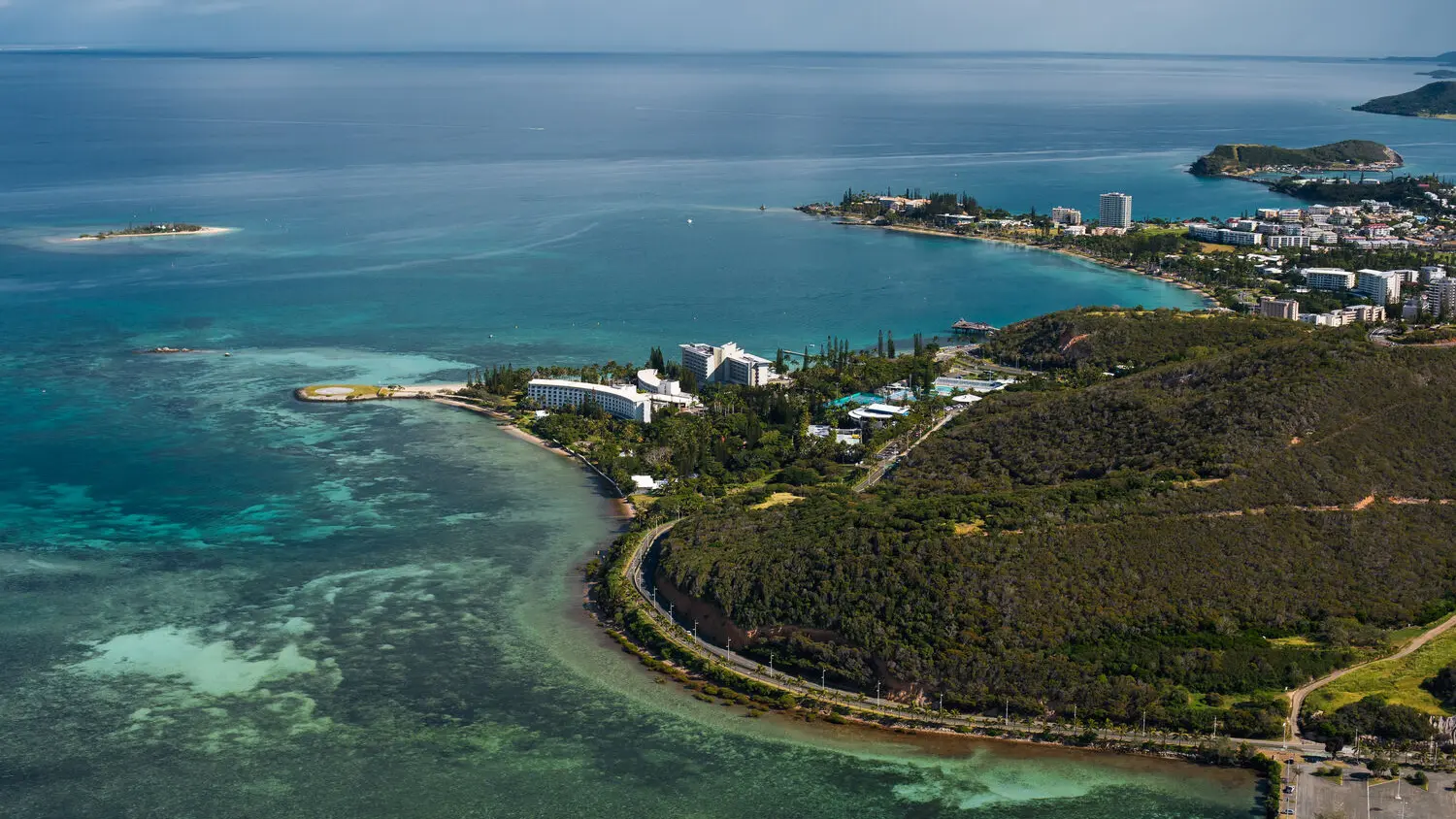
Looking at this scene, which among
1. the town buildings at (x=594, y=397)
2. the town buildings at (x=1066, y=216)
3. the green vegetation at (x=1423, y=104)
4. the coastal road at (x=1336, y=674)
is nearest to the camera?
the coastal road at (x=1336, y=674)

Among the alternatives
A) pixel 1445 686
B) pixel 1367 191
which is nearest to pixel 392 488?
pixel 1445 686

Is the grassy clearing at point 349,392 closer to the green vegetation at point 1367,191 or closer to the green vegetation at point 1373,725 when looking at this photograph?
the green vegetation at point 1373,725

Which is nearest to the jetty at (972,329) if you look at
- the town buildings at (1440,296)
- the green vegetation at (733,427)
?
the green vegetation at (733,427)

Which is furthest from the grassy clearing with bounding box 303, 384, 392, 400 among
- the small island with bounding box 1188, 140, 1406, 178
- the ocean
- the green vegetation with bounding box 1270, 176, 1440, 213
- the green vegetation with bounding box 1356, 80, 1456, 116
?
the green vegetation with bounding box 1356, 80, 1456, 116

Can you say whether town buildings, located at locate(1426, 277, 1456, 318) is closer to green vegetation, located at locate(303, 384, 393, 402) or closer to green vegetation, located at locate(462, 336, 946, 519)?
green vegetation, located at locate(462, 336, 946, 519)

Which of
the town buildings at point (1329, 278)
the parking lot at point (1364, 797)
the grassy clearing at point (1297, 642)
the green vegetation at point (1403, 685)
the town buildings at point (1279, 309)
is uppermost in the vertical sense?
the town buildings at point (1329, 278)

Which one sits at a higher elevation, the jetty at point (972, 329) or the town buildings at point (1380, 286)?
the town buildings at point (1380, 286)
